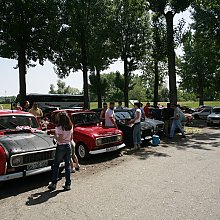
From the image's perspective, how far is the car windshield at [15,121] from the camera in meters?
7.27

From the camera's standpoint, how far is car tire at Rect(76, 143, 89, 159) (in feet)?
29.0

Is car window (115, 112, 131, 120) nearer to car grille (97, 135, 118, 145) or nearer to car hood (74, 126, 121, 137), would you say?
car hood (74, 126, 121, 137)

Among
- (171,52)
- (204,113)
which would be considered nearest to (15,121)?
(171,52)

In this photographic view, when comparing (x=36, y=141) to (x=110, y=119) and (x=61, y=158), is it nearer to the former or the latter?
(x=61, y=158)

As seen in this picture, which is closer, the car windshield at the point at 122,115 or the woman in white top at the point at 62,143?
the woman in white top at the point at 62,143

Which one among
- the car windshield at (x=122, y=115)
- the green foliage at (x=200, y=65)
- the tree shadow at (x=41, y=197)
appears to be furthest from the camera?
the green foliage at (x=200, y=65)

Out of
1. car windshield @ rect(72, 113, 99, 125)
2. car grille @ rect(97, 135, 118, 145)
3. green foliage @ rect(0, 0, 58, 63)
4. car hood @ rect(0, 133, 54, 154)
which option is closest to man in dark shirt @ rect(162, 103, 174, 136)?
car windshield @ rect(72, 113, 99, 125)

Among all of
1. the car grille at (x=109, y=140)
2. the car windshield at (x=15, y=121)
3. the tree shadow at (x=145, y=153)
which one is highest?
the car windshield at (x=15, y=121)

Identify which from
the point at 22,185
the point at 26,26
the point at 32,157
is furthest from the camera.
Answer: the point at 26,26

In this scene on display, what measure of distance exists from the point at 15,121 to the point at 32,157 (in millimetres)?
1747

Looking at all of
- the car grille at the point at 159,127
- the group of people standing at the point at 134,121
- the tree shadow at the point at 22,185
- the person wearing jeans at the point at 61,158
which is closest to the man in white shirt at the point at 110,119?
the group of people standing at the point at 134,121

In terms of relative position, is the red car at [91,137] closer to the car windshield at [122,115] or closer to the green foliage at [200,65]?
the car windshield at [122,115]

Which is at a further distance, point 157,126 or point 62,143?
point 157,126

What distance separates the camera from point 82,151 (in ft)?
29.7
